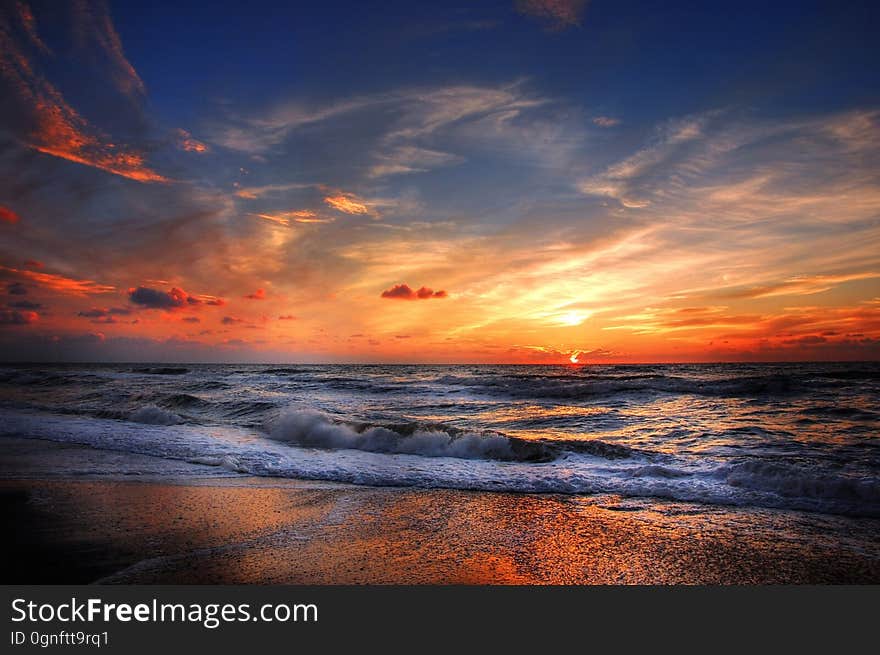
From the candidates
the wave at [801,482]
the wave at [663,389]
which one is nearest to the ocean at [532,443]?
the wave at [801,482]

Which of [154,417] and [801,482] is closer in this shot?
[801,482]

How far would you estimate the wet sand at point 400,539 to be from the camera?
4.38 meters

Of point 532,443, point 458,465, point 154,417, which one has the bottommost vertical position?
point 458,465

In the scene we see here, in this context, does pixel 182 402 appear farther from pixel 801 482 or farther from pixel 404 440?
pixel 801 482

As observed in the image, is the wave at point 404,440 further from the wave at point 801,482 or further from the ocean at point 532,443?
the wave at point 801,482

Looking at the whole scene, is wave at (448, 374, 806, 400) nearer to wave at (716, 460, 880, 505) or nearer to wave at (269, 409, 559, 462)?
wave at (269, 409, 559, 462)

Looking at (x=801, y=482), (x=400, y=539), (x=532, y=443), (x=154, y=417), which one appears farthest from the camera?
(x=154, y=417)

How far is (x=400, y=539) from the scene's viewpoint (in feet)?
17.4

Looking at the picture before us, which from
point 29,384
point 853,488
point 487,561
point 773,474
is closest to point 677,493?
point 773,474

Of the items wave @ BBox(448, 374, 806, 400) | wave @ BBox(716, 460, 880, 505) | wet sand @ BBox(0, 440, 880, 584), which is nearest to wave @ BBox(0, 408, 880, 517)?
wave @ BBox(716, 460, 880, 505)

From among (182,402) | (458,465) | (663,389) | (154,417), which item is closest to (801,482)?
(458,465)

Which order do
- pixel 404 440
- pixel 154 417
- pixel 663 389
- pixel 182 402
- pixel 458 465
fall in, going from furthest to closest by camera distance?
pixel 663 389 < pixel 182 402 < pixel 154 417 < pixel 404 440 < pixel 458 465

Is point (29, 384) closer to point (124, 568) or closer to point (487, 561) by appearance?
point (124, 568)

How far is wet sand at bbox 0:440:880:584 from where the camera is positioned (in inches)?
172
